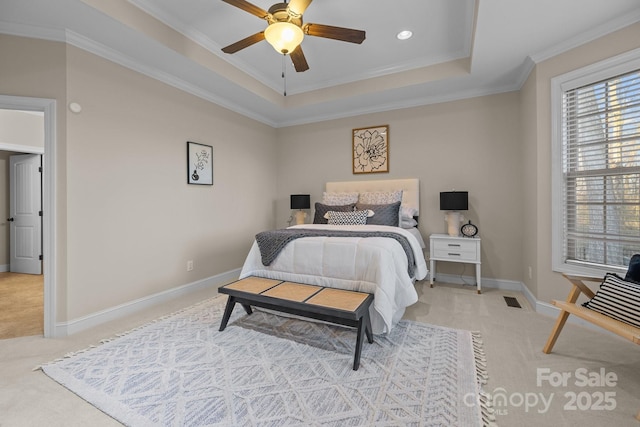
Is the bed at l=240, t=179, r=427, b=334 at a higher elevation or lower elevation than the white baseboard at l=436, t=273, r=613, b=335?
higher

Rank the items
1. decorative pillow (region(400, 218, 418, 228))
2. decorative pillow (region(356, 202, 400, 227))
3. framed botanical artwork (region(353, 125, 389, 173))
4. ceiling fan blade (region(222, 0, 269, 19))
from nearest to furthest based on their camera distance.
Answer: ceiling fan blade (region(222, 0, 269, 19)) → decorative pillow (region(356, 202, 400, 227)) → decorative pillow (region(400, 218, 418, 228)) → framed botanical artwork (region(353, 125, 389, 173))

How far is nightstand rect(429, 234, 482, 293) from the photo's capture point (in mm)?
3432

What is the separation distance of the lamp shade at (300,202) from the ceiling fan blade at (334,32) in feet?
8.81

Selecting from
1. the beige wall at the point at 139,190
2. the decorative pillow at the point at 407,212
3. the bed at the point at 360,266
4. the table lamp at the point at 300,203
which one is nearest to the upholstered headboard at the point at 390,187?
the decorative pillow at the point at 407,212

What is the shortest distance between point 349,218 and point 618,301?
247cm

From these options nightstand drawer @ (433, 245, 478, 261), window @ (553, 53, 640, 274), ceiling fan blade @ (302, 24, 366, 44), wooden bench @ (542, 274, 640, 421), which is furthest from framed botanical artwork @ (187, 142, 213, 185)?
window @ (553, 53, 640, 274)

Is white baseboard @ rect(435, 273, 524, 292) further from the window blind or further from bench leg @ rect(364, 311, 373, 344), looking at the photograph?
bench leg @ rect(364, 311, 373, 344)

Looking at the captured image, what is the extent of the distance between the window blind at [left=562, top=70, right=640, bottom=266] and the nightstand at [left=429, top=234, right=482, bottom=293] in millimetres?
878

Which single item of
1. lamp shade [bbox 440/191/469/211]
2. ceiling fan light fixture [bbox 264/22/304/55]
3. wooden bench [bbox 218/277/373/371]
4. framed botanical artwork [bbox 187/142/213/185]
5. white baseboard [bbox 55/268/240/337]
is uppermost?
ceiling fan light fixture [bbox 264/22/304/55]

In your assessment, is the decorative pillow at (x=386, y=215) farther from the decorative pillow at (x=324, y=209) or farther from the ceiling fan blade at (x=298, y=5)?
the ceiling fan blade at (x=298, y=5)

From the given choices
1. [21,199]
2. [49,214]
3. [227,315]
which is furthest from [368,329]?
[21,199]

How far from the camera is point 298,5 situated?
2012 mm

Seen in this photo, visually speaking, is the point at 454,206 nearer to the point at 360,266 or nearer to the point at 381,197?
the point at 381,197

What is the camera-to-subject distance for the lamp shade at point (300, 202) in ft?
15.2
